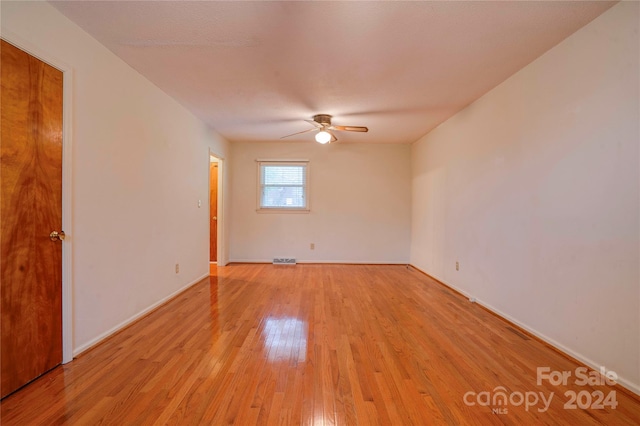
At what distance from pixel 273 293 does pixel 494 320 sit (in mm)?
2534

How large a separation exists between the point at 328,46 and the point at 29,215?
237 cm

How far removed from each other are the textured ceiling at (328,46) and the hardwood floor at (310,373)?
2.43m

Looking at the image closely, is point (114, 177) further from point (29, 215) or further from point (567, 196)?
point (567, 196)

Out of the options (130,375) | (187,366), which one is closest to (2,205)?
(130,375)

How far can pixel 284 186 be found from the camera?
5.76 m

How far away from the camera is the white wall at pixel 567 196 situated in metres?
1.76

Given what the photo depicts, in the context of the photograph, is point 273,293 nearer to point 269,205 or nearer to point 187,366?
point 187,366

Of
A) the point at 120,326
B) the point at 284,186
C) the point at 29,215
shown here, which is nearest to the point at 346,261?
the point at 284,186

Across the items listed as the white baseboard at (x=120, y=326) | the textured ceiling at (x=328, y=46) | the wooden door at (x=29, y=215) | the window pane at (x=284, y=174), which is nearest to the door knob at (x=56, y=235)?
the wooden door at (x=29, y=215)

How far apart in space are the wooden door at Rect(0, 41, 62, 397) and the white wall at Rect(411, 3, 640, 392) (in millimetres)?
3686

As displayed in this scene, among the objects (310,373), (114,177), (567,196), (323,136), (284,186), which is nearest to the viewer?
(310,373)

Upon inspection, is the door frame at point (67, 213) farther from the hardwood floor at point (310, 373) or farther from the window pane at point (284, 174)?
the window pane at point (284, 174)

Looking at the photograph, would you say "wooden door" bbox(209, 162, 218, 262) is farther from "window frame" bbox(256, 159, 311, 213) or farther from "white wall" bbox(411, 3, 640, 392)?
"white wall" bbox(411, 3, 640, 392)

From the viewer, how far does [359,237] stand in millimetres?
5770
